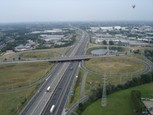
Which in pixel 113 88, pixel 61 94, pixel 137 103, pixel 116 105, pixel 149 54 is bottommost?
pixel 149 54

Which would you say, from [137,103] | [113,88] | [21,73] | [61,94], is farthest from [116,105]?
[21,73]

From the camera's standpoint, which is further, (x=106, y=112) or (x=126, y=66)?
(x=126, y=66)

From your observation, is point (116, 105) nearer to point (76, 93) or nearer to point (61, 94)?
point (76, 93)

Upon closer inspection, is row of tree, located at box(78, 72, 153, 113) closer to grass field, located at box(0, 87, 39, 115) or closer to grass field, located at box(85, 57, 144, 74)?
grass field, located at box(85, 57, 144, 74)

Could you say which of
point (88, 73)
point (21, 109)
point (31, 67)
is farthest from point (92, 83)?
point (31, 67)

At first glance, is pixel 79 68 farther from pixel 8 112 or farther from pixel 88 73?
pixel 8 112
